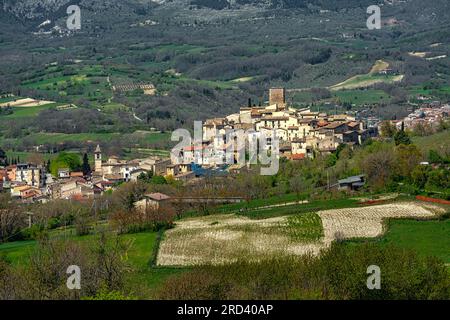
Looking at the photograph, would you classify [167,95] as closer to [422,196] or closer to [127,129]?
[127,129]

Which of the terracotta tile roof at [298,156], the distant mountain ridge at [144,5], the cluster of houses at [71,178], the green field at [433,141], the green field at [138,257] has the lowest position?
the cluster of houses at [71,178]

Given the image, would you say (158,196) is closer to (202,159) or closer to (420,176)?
(420,176)

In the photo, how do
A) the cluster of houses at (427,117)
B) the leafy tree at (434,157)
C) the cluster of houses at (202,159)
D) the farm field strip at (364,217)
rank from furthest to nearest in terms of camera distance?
the cluster of houses at (427,117) → the cluster of houses at (202,159) → the leafy tree at (434,157) → the farm field strip at (364,217)

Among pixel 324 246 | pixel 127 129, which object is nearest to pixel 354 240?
pixel 324 246

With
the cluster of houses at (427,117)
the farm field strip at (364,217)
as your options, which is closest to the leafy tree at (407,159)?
the farm field strip at (364,217)

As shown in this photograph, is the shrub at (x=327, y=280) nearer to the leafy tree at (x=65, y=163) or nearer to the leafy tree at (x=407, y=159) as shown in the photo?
the leafy tree at (x=407, y=159)

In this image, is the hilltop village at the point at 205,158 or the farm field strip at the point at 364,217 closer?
the farm field strip at the point at 364,217

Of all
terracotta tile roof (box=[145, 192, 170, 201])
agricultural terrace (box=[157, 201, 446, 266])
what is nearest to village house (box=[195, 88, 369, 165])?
terracotta tile roof (box=[145, 192, 170, 201])
